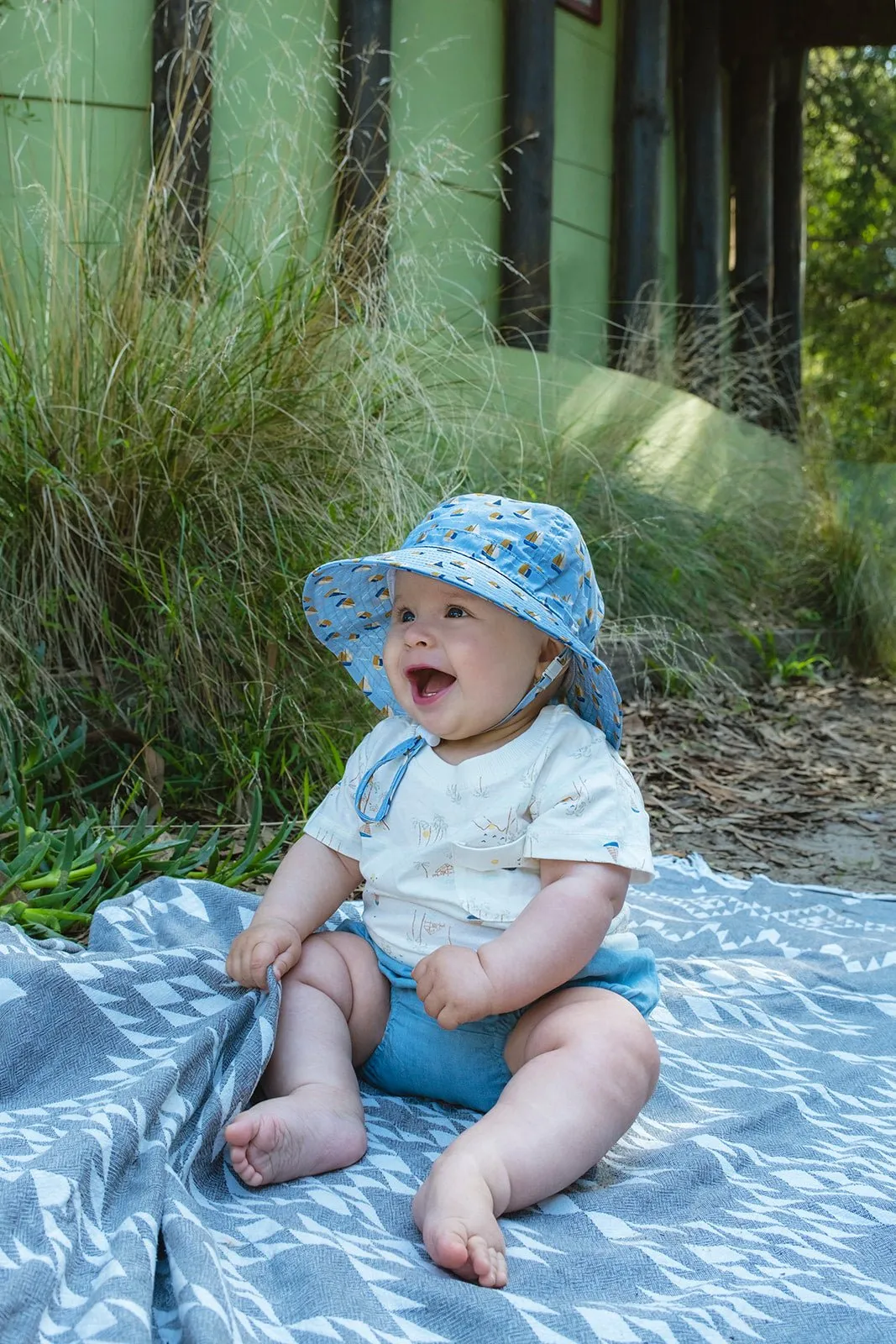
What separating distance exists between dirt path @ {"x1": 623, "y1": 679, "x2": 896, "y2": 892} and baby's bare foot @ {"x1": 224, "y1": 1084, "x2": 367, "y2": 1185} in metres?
2.03

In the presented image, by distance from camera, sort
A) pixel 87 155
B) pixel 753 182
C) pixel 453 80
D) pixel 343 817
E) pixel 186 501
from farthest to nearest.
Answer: pixel 753 182
pixel 453 80
pixel 87 155
pixel 186 501
pixel 343 817

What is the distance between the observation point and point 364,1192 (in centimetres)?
156

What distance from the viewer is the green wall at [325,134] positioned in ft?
12.8

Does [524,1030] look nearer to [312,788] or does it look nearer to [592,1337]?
[592,1337]

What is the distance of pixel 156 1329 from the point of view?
1.26 meters

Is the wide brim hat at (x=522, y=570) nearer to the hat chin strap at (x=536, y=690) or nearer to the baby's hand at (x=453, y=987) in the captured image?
the hat chin strap at (x=536, y=690)

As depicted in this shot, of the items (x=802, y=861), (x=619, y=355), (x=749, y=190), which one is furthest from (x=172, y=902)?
(x=749, y=190)

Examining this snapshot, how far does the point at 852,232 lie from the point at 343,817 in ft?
47.5

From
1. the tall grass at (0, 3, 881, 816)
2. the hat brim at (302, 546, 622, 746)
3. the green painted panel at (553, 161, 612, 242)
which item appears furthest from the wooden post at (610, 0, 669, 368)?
the hat brim at (302, 546, 622, 746)

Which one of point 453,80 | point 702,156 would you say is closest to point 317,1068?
point 453,80

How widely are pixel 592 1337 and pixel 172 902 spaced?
3.81 feet

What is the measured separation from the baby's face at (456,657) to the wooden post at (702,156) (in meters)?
6.66

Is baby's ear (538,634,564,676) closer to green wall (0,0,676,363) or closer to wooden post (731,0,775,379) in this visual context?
green wall (0,0,676,363)

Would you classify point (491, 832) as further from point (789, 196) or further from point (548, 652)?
A: point (789, 196)
